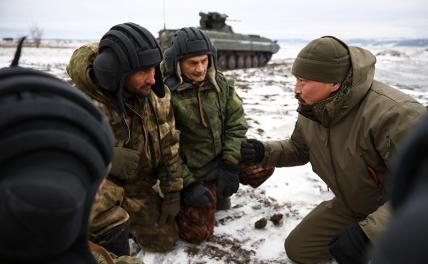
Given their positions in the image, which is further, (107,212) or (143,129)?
(143,129)

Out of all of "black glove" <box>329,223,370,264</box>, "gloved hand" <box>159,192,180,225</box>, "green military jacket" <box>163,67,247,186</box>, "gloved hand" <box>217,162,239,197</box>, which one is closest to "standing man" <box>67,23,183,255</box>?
"gloved hand" <box>159,192,180,225</box>

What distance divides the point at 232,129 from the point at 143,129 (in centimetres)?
91

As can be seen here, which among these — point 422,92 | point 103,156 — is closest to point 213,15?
point 422,92

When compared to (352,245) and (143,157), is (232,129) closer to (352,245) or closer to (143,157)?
(143,157)

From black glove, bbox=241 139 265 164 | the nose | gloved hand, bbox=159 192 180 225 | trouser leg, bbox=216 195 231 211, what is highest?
the nose

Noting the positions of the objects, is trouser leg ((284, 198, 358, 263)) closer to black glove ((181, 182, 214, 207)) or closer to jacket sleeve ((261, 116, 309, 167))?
jacket sleeve ((261, 116, 309, 167))

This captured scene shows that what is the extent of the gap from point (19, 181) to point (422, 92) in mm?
11072

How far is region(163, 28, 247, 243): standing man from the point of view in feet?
10.6

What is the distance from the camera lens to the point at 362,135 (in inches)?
99.0

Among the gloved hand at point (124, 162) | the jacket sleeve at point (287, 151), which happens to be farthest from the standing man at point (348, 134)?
the gloved hand at point (124, 162)

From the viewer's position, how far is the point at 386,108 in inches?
94.3

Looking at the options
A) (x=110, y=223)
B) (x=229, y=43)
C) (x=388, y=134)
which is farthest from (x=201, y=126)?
(x=229, y=43)

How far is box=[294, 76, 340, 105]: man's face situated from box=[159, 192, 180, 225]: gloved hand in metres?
1.20

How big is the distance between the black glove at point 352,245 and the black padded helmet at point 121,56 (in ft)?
5.19
